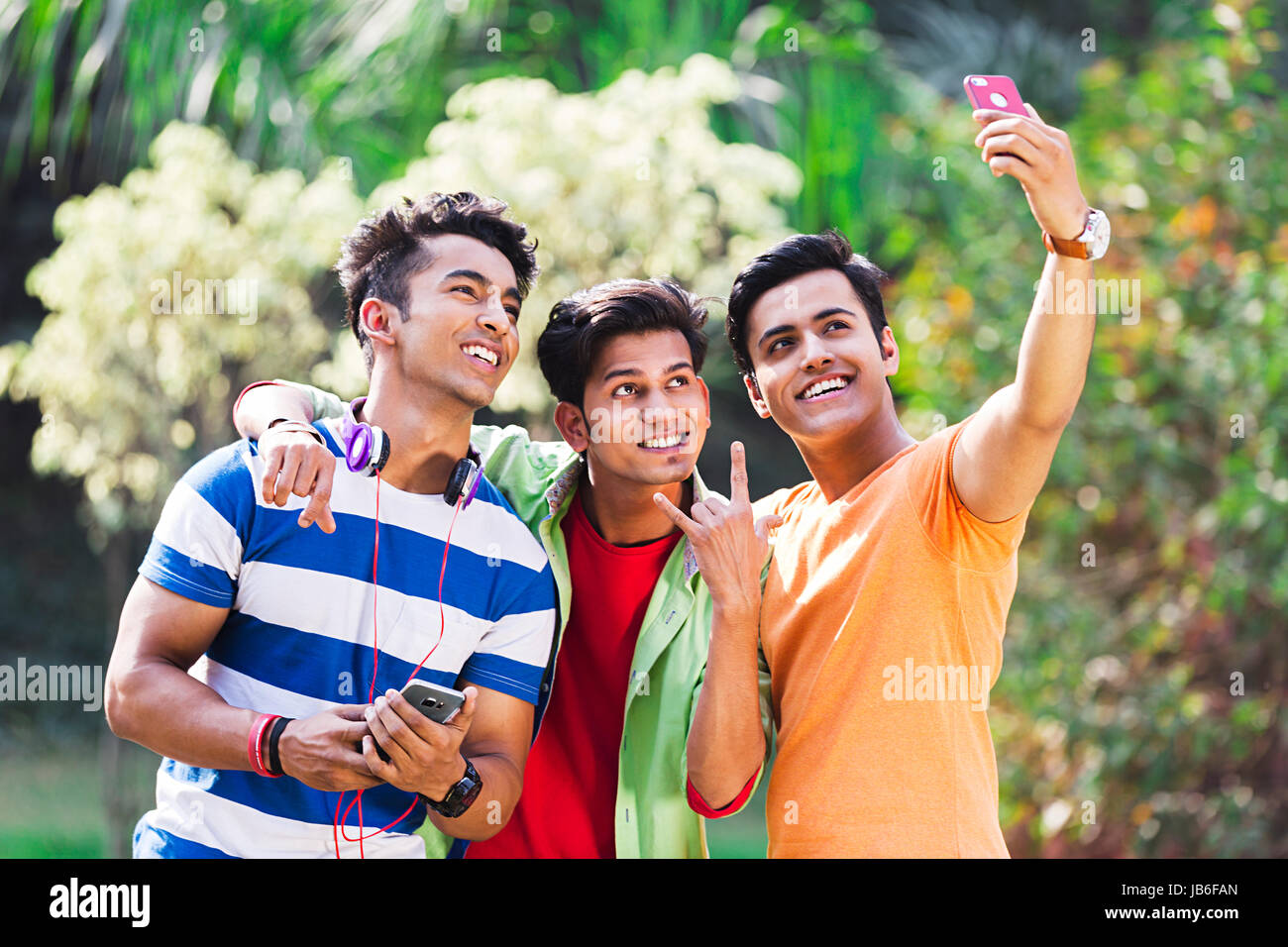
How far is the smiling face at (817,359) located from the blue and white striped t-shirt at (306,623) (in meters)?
0.73

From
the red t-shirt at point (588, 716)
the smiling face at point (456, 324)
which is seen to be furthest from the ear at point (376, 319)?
the red t-shirt at point (588, 716)

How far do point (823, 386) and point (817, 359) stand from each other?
61 mm

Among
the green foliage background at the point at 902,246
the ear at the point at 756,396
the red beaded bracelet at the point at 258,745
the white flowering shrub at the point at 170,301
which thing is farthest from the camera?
the white flowering shrub at the point at 170,301

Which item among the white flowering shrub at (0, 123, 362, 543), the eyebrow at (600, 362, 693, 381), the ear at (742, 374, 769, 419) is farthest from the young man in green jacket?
the white flowering shrub at (0, 123, 362, 543)

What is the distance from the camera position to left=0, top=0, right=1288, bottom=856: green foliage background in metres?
4.88

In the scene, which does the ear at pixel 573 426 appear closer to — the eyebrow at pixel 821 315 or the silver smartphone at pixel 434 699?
the eyebrow at pixel 821 315

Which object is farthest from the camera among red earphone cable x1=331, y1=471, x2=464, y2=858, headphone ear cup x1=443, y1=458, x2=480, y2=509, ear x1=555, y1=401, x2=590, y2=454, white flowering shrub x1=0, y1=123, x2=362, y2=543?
white flowering shrub x1=0, y1=123, x2=362, y2=543

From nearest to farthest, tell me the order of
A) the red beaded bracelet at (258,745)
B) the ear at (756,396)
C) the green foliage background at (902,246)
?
the red beaded bracelet at (258,745) < the ear at (756,396) < the green foliage background at (902,246)

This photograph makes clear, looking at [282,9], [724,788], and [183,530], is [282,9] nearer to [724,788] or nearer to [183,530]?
[183,530]

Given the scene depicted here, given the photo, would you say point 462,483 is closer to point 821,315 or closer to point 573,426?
point 573,426

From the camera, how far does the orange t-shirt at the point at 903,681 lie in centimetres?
243

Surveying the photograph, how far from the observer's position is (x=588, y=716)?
2.91 meters

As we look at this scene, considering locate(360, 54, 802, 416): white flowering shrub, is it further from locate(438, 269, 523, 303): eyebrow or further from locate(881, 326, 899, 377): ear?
locate(881, 326, 899, 377): ear

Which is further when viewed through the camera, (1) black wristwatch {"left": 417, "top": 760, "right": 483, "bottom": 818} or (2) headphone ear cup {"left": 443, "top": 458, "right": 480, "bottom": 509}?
(2) headphone ear cup {"left": 443, "top": 458, "right": 480, "bottom": 509}
